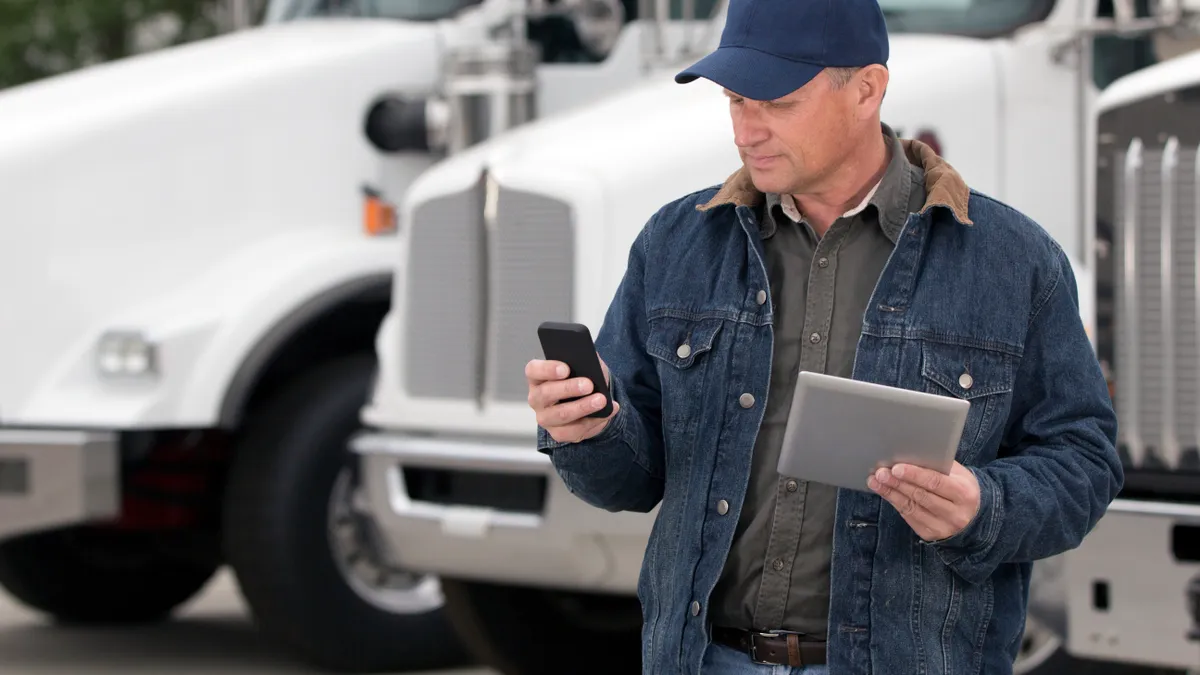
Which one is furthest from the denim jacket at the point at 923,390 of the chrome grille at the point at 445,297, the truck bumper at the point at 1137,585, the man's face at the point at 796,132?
the chrome grille at the point at 445,297

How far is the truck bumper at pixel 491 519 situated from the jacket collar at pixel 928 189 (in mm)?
2467

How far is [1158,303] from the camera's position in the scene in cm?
500

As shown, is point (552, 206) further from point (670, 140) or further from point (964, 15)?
point (964, 15)

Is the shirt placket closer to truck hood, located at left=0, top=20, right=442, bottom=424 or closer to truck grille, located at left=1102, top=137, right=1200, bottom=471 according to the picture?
truck grille, located at left=1102, top=137, right=1200, bottom=471

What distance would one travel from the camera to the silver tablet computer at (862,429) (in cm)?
275

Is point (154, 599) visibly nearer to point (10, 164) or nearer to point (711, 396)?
point (10, 164)

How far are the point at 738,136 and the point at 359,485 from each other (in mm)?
4300

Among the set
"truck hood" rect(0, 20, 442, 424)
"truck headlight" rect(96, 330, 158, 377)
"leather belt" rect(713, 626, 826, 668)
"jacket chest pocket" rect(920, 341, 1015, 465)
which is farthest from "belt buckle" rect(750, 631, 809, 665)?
"truck hood" rect(0, 20, 442, 424)

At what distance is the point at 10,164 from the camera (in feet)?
22.4

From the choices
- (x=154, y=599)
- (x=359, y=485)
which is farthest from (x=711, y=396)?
(x=154, y=599)

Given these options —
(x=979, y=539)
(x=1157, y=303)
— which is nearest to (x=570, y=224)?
(x=1157, y=303)

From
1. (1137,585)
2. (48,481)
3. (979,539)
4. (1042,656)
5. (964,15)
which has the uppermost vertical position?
(964,15)

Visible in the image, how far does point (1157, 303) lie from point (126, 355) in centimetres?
326

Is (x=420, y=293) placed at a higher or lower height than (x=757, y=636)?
higher
